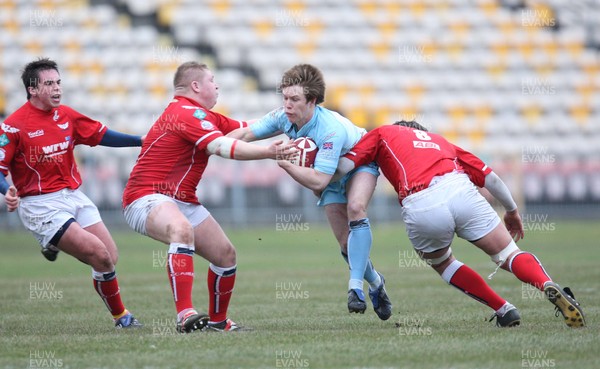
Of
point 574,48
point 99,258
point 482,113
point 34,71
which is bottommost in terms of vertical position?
point 482,113

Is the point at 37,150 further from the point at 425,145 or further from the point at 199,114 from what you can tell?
the point at 425,145

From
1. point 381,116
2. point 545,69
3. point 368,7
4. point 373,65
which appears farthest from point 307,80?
point 545,69

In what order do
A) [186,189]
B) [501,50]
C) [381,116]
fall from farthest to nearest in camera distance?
[501,50], [381,116], [186,189]

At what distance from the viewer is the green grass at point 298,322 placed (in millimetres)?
5977

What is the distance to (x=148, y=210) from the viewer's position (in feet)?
24.5

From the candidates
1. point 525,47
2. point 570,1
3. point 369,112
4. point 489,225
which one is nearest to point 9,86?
point 369,112

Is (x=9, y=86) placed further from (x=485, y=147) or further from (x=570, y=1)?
(x=570, y=1)

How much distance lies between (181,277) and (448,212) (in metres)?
2.07

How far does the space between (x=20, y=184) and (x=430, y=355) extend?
4.16 meters

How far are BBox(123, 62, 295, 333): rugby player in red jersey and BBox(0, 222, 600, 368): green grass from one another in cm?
40

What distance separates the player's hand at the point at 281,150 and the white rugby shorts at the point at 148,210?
955 mm

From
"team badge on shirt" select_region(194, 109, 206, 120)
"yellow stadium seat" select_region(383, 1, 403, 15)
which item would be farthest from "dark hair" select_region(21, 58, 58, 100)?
"yellow stadium seat" select_region(383, 1, 403, 15)

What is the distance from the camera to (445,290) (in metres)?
11.0

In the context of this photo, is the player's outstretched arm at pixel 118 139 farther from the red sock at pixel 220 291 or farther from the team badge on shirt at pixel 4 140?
the red sock at pixel 220 291
